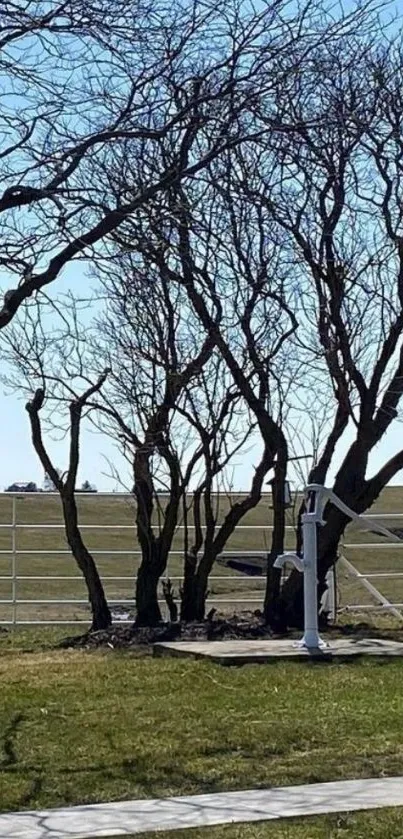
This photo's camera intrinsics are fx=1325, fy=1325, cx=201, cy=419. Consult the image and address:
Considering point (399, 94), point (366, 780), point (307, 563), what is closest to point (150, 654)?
point (307, 563)

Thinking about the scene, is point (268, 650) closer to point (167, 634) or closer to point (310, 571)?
point (310, 571)

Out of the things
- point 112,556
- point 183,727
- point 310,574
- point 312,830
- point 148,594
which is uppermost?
point 112,556

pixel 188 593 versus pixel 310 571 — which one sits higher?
pixel 310 571

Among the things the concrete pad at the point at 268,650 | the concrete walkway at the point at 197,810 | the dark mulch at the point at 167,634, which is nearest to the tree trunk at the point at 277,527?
the dark mulch at the point at 167,634

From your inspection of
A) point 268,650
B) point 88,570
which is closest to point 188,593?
point 88,570

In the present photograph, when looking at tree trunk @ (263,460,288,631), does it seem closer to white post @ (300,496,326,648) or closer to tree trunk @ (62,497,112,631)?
tree trunk @ (62,497,112,631)

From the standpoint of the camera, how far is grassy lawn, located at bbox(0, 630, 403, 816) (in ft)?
20.2

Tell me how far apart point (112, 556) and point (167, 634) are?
258 inches

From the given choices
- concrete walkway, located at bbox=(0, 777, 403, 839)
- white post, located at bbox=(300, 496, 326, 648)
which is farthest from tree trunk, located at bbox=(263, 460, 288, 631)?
concrete walkway, located at bbox=(0, 777, 403, 839)

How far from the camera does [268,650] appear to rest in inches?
385

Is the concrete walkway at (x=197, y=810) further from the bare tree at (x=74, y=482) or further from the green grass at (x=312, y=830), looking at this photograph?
the bare tree at (x=74, y=482)

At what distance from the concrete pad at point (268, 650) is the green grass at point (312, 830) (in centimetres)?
393

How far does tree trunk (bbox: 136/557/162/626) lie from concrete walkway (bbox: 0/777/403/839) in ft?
20.1

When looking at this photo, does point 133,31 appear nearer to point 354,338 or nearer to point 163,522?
point 354,338
